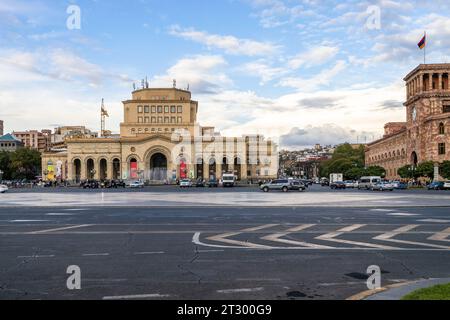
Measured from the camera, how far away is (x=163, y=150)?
124250mm

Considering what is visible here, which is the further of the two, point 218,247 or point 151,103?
point 151,103

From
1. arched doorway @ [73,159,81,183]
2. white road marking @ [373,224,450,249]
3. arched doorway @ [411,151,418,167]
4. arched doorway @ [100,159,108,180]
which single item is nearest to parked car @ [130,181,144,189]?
arched doorway @ [100,159,108,180]

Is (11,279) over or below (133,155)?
below

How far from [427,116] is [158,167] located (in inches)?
2746

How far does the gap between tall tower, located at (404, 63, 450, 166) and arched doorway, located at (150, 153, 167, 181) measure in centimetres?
6352

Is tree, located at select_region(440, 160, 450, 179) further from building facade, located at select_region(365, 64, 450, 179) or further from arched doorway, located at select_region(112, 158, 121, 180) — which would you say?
arched doorway, located at select_region(112, 158, 121, 180)

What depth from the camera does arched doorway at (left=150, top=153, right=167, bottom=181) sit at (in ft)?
418

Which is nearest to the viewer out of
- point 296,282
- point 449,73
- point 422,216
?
point 296,282

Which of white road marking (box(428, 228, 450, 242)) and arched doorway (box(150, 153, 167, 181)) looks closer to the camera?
white road marking (box(428, 228, 450, 242))

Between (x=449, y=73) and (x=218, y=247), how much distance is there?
4005 inches

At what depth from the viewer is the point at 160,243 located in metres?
15.2

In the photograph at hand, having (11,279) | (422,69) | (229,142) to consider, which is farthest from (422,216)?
(229,142)
